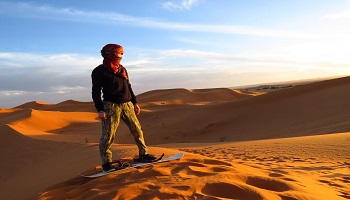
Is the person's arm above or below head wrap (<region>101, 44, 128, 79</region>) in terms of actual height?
below

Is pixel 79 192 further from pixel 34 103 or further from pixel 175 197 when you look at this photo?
pixel 34 103

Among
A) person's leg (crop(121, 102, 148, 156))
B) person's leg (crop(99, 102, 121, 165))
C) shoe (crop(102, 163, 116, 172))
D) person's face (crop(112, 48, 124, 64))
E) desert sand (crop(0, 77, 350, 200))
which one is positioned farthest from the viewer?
person's leg (crop(121, 102, 148, 156))

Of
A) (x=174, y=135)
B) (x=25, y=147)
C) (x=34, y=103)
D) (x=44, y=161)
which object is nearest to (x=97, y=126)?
(x=174, y=135)

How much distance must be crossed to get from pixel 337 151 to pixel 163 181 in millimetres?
4852

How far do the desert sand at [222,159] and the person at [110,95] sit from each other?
590 millimetres

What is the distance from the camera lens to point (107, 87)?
15.7ft

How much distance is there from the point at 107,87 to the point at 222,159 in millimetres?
3120

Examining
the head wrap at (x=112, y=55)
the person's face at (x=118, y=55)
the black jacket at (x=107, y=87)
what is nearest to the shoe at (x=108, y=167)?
the black jacket at (x=107, y=87)

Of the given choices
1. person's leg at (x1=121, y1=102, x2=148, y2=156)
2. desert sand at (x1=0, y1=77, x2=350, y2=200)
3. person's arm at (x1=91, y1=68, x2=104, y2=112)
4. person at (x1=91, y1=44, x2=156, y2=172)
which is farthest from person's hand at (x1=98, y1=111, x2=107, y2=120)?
desert sand at (x1=0, y1=77, x2=350, y2=200)

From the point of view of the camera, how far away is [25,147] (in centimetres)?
916

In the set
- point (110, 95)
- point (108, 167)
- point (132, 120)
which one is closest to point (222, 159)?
point (132, 120)

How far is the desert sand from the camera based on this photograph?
3.74 meters

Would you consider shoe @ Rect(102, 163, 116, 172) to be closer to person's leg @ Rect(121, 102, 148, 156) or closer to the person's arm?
person's leg @ Rect(121, 102, 148, 156)

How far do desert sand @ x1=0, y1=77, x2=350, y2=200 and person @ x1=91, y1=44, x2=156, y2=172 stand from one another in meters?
0.59
